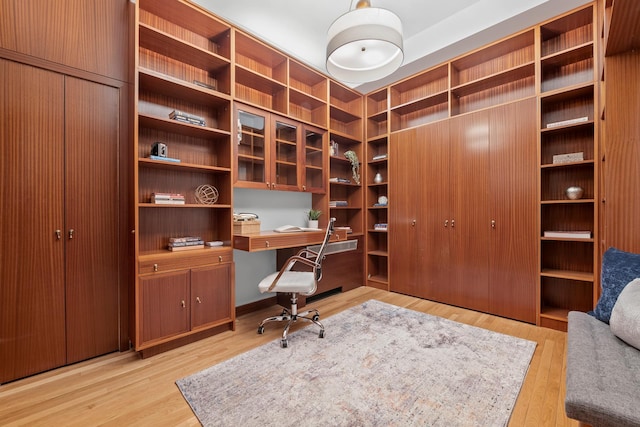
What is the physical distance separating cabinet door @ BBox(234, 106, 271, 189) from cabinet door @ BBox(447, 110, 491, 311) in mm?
2176

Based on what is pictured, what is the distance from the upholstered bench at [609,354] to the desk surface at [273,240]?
221 cm

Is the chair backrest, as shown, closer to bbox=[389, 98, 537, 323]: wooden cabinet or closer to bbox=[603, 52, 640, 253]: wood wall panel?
bbox=[389, 98, 537, 323]: wooden cabinet

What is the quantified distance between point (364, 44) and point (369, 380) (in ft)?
7.86

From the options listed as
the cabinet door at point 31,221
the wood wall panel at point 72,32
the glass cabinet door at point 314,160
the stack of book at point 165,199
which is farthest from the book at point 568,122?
the cabinet door at point 31,221

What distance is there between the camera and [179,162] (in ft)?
7.89

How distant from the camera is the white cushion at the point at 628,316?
1.34m

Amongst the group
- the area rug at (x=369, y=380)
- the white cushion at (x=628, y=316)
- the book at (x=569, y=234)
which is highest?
the book at (x=569, y=234)

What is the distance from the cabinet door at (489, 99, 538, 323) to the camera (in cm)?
277

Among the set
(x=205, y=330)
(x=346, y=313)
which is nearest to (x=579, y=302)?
(x=346, y=313)

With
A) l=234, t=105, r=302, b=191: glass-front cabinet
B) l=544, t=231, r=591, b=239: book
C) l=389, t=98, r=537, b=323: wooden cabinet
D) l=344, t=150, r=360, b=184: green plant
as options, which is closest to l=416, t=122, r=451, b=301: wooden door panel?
l=389, t=98, r=537, b=323: wooden cabinet

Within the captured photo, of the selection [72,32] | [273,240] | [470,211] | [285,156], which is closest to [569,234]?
[470,211]

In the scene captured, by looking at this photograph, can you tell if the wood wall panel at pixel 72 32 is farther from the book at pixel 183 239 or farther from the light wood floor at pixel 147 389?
the light wood floor at pixel 147 389

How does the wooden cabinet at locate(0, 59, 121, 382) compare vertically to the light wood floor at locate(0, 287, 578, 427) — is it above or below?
above

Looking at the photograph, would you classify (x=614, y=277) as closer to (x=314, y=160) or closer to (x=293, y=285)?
(x=293, y=285)
